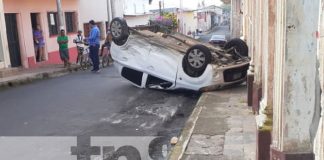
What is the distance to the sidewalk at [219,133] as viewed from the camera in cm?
543

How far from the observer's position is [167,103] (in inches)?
368

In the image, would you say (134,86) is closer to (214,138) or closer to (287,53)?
(214,138)

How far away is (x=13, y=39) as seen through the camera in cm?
1730

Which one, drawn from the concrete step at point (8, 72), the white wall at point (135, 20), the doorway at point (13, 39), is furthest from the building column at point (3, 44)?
the white wall at point (135, 20)

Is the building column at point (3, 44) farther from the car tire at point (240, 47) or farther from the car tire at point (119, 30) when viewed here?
the car tire at point (240, 47)

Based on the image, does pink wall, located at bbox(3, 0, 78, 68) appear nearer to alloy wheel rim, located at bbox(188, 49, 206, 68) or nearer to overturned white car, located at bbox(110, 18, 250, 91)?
overturned white car, located at bbox(110, 18, 250, 91)

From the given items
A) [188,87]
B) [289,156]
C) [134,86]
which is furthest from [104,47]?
[289,156]

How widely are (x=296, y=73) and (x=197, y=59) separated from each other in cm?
596

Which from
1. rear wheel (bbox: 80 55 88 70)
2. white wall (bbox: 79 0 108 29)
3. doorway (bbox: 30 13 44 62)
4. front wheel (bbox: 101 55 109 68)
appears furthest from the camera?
white wall (bbox: 79 0 108 29)

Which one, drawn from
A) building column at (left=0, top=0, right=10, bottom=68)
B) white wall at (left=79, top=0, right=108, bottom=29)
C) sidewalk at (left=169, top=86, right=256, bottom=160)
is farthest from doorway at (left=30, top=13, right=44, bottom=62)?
sidewalk at (left=169, top=86, right=256, bottom=160)

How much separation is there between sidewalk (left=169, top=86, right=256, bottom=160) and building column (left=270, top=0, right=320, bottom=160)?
5.15 feet

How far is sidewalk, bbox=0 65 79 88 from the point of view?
13.4 metres

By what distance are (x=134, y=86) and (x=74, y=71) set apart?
5.97 meters

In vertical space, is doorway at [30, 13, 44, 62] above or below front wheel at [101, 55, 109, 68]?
above
